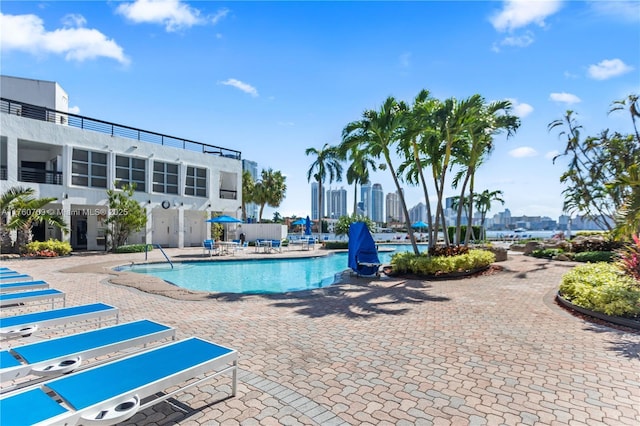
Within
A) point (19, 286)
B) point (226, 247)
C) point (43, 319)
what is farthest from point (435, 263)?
point (226, 247)

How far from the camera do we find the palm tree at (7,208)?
59.7 ft

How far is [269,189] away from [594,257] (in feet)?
101

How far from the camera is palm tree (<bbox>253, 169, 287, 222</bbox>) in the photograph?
4066cm

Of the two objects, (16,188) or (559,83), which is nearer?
(559,83)

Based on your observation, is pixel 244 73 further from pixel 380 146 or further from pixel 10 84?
pixel 10 84

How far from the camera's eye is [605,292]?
7.10 m

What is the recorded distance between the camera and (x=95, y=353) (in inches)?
150

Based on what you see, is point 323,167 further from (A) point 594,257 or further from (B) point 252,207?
(B) point 252,207

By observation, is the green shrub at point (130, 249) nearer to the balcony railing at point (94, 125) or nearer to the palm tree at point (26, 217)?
the palm tree at point (26, 217)

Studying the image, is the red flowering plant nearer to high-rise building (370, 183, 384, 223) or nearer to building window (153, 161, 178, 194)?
building window (153, 161, 178, 194)

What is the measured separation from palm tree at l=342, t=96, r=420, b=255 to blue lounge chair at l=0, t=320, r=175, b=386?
1039cm

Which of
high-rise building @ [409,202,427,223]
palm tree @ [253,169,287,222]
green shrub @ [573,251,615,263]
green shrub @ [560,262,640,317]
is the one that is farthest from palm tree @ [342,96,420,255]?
high-rise building @ [409,202,427,223]

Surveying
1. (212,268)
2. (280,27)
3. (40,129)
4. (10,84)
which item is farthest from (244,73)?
(10,84)

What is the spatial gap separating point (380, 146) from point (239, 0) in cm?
693
